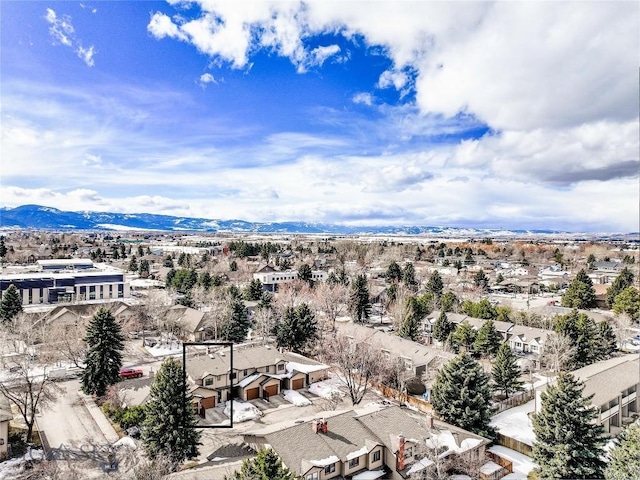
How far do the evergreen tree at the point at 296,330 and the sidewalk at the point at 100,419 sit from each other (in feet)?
33.7

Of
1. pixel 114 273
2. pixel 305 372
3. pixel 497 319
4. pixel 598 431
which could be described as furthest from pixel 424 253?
pixel 598 431

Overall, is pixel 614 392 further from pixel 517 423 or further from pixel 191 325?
pixel 191 325

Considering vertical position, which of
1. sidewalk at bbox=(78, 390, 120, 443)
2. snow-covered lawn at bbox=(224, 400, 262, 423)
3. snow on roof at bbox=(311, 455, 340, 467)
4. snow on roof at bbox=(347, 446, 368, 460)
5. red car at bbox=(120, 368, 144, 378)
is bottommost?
snow-covered lawn at bbox=(224, 400, 262, 423)

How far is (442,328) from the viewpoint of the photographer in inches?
1097

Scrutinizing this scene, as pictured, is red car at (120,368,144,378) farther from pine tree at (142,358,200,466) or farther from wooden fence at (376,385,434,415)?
wooden fence at (376,385,434,415)

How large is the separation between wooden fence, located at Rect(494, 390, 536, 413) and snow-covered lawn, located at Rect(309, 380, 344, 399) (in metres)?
7.09

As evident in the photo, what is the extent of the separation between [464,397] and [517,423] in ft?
13.2

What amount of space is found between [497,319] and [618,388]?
14226mm

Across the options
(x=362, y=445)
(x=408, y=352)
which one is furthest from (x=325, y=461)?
(x=408, y=352)

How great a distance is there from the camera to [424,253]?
8256 centimetres

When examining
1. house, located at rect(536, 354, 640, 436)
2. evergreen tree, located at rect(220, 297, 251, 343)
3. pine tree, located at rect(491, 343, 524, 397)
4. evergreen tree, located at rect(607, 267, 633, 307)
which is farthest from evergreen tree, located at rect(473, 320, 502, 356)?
evergreen tree, located at rect(607, 267, 633, 307)

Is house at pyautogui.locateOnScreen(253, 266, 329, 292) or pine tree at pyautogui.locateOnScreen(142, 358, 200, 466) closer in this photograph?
pine tree at pyautogui.locateOnScreen(142, 358, 200, 466)

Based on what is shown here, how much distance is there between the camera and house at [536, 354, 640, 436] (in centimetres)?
1533

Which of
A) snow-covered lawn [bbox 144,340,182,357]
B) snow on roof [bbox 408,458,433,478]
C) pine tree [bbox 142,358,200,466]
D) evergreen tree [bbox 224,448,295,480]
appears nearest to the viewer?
evergreen tree [bbox 224,448,295,480]
